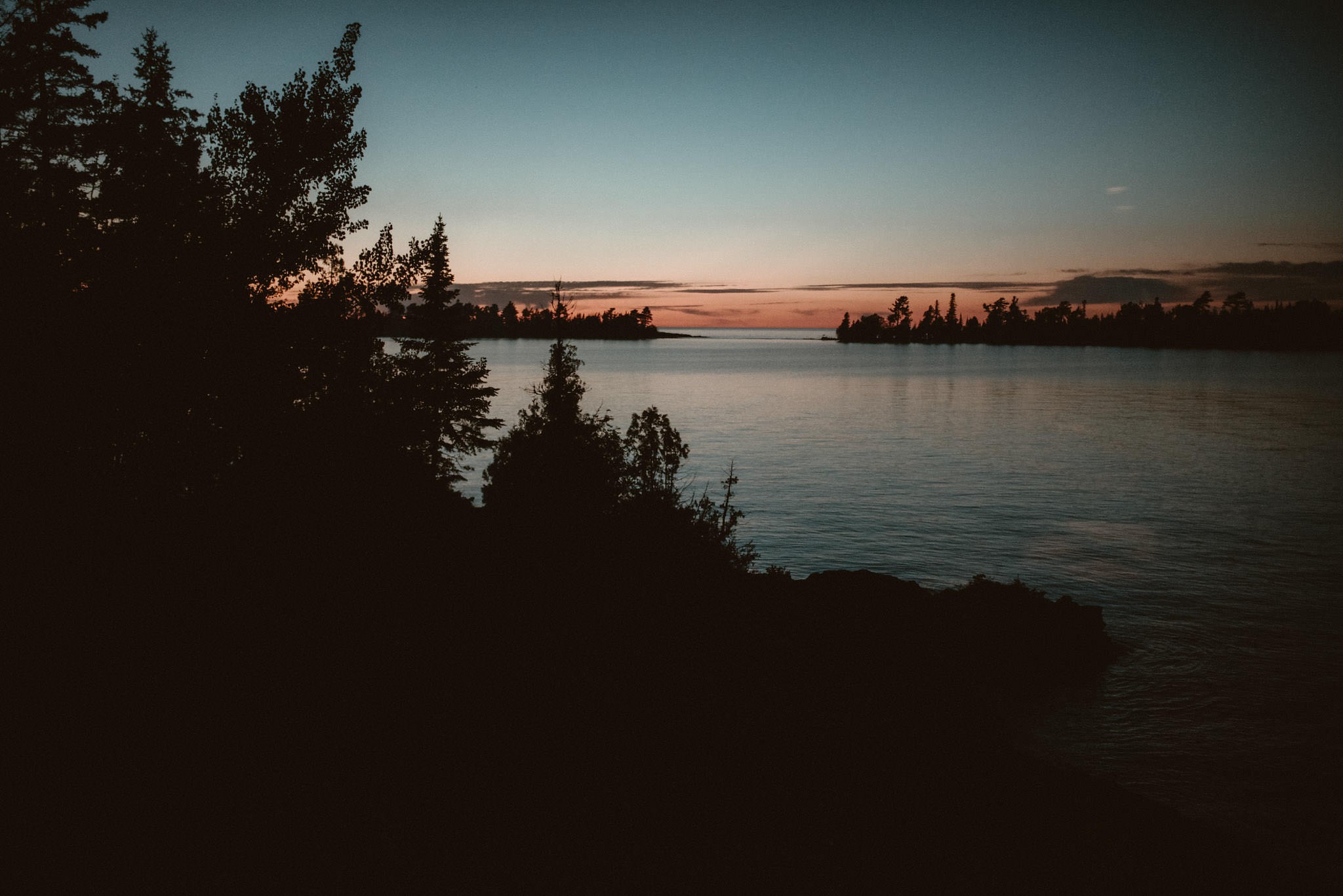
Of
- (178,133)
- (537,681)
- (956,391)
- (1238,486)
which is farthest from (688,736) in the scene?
(956,391)

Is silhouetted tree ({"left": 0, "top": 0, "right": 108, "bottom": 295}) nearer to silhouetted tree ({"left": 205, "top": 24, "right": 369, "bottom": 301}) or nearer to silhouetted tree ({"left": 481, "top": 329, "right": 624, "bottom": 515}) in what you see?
silhouetted tree ({"left": 205, "top": 24, "right": 369, "bottom": 301})

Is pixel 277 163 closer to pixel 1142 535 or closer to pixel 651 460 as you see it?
pixel 651 460

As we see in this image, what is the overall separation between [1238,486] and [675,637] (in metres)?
63.0

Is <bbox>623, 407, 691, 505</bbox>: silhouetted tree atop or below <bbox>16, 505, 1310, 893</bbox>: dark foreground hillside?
atop

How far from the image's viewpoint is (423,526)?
13.2m

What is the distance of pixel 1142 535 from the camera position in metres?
45.6

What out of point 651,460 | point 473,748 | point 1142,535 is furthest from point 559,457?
point 1142,535

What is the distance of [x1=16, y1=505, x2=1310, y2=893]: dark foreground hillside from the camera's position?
26.2 ft

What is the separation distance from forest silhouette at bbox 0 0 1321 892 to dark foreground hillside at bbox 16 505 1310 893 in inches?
1.7

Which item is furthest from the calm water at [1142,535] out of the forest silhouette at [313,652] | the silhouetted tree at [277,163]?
the silhouetted tree at [277,163]

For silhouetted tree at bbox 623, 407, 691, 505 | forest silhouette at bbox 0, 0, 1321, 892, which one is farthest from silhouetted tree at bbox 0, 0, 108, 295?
silhouetted tree at bbox 623, 407, 691, 505

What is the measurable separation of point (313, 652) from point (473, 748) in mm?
2713

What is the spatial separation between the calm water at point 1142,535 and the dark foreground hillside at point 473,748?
6323 mm

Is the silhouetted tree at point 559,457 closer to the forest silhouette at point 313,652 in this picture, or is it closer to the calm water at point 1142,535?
the forest silhouette at point 313,652
